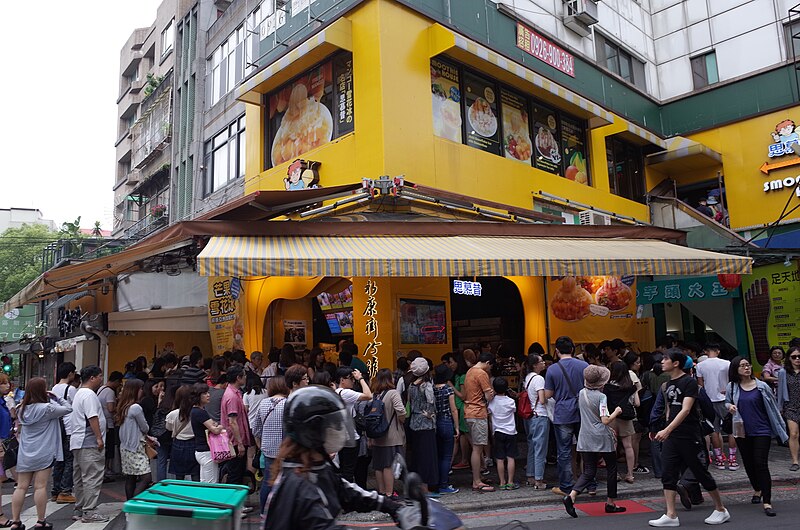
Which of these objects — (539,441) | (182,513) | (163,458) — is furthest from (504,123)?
(182,513)

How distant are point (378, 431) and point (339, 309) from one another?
5.89 m

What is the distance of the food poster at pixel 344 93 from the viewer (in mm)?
12258

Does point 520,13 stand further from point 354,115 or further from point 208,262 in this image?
point 208,262

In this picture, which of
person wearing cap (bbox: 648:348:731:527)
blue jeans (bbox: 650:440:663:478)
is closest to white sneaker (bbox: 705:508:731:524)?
person wearing cap (bbox: 648:348:731:527)

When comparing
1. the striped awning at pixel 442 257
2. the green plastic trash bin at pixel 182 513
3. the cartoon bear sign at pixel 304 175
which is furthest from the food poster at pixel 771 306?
the green plastic trash bin at pixel 182 513

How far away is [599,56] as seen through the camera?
56.4 feet

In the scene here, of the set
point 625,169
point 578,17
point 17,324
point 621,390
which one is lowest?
Answer: point 621,390

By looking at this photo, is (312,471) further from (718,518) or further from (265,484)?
(718,518)

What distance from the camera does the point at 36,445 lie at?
6.69 metres

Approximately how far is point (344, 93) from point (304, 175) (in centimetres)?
187

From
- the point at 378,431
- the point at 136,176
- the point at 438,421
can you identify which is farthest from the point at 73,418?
the point at 136,176

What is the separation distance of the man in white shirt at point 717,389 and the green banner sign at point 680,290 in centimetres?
465

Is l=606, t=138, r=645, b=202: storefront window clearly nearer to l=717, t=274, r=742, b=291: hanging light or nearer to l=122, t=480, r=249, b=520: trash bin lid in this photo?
l=717, t=274, r=742, b=291: hanging light

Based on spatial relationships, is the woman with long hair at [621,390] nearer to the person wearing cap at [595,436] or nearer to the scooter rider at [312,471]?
the person wearing cap at [595,436]
